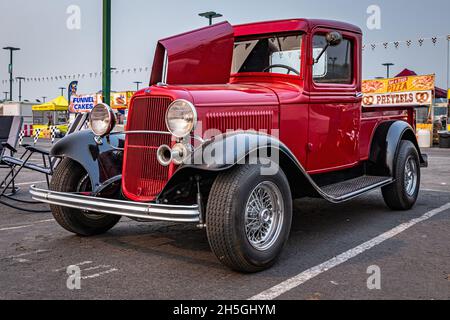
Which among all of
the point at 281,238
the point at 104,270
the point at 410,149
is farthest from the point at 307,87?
the point at 104,270

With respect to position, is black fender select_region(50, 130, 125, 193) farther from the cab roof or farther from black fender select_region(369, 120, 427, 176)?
black fender select_region(369, 120, 427, 176)

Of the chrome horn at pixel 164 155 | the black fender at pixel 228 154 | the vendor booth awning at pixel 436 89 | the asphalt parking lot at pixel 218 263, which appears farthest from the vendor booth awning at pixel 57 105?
the black fender at pixel 228 154

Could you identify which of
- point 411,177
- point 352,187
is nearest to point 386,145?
point 411,177

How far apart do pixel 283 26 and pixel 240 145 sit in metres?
1.90

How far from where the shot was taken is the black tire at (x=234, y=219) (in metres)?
3.33

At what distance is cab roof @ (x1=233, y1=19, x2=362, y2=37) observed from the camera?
15.8 ft

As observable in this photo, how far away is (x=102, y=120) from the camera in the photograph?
445 cm

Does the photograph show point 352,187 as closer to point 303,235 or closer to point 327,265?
point 303,235

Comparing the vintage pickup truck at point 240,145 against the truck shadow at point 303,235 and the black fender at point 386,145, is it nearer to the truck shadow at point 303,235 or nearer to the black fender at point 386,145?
the black fender at point 386,145

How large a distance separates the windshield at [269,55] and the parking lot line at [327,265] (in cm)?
176

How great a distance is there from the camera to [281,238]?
3.75 metres

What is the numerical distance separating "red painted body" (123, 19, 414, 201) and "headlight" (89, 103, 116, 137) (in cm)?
48
